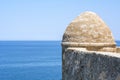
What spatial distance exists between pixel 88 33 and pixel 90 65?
2.64 metres

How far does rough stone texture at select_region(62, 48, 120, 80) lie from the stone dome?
0.63 m

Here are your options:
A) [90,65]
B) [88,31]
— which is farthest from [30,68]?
[90,65]

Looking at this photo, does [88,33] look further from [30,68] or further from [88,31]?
[30,68]

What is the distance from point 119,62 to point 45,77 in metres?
37.0

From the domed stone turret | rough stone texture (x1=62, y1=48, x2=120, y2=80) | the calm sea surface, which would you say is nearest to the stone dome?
the domed stone turret

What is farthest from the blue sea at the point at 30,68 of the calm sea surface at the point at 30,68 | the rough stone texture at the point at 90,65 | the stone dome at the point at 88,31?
the rough stone texture at the point at 90,65

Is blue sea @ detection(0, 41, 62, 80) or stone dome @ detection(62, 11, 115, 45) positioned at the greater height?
stone dome @ detection(62, 11, 115, 45)

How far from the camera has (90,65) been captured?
6895mm

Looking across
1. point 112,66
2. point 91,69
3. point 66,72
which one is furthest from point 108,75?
point 66,72

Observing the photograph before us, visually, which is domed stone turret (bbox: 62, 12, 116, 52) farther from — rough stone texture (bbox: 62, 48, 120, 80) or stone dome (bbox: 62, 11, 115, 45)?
rough stone texture (bbox: 62, 48, 120, 80)

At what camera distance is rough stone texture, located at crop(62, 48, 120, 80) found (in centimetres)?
563

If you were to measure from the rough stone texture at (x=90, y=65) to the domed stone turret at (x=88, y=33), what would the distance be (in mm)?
555

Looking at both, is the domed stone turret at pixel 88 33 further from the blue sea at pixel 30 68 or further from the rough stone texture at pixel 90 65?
the blue sea at pixel 30 68

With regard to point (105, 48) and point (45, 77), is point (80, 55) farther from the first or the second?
point (45, 77)
